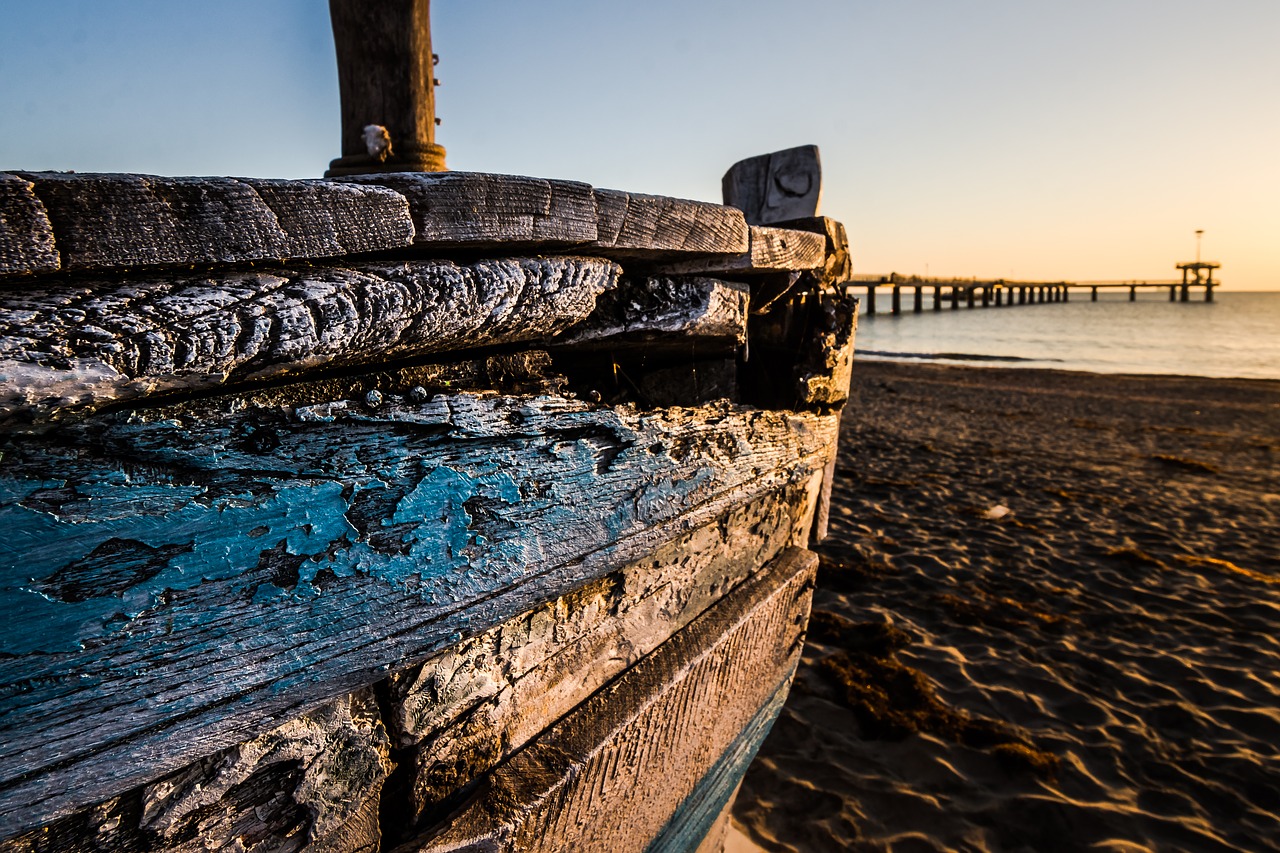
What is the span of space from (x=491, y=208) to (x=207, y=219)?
0.34m

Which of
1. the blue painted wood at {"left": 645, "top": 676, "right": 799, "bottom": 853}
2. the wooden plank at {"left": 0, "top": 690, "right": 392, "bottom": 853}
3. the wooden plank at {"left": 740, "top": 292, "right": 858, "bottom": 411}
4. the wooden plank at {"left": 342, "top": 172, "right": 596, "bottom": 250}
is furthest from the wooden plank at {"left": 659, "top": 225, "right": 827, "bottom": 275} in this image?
the blue painted wood at {"left": 645, "top": 676, "right": 799, "bottom": 853}

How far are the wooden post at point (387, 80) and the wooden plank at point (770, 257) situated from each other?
147 cm

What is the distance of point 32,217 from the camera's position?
1.77ft

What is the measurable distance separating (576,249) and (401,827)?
0.88m

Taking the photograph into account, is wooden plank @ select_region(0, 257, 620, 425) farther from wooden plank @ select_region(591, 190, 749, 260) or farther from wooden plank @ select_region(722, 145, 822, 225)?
wooden plank @ select_region(722, 145, 822, 225)

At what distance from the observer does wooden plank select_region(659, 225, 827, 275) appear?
54.1 inches

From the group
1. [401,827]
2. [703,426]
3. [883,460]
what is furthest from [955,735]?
[883,460]

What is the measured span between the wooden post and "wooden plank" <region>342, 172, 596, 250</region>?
1.64 meters

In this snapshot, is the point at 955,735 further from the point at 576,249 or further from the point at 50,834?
the point at 50,834

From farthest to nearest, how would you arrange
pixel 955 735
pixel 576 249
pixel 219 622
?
pixel 955 735 < pixel 576 249 < pixel 219 622

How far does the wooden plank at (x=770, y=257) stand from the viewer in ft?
4.51

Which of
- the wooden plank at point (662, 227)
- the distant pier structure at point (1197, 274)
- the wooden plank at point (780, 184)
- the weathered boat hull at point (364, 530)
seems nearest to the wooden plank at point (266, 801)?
the weathered boat hull at point (364, 530)

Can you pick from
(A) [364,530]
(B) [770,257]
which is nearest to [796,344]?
(B) [770,257]

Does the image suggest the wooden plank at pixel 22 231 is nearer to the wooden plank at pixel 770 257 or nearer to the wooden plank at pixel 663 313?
the wooden plank at pixel 663 313
